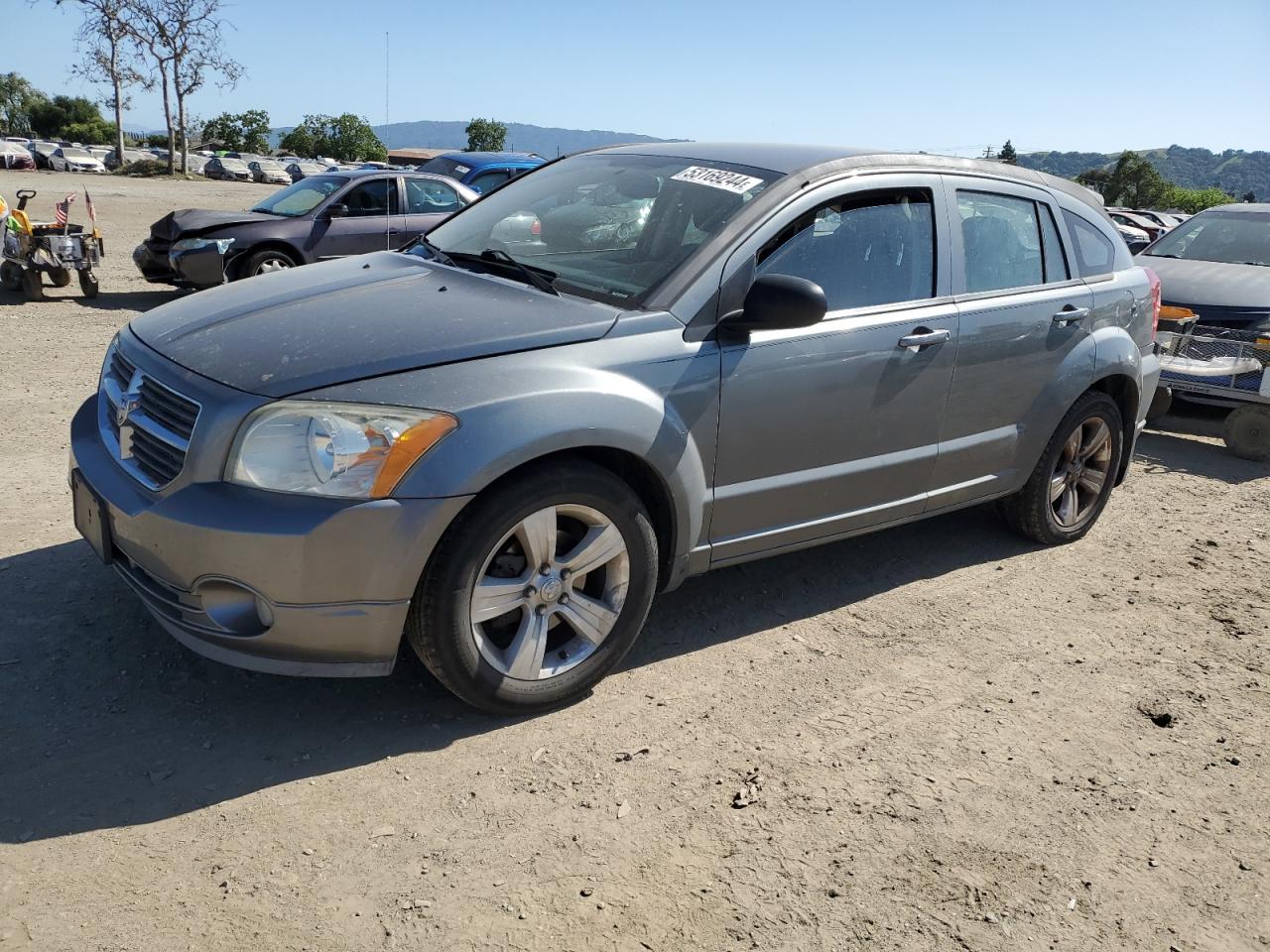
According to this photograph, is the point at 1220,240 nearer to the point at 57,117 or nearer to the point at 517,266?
the point at 517,266

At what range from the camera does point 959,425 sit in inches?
174

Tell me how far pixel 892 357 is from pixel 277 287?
2340 mm

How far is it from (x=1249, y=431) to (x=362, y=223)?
881 cm

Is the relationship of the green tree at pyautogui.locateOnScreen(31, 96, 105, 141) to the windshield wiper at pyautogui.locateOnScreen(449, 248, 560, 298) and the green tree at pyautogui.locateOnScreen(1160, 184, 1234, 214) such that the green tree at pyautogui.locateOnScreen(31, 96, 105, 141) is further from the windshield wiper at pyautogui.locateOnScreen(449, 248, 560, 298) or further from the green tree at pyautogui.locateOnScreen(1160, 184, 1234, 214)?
the windshield wiper at pyautogui.locateOnScreen(449, 248, 560, 298)

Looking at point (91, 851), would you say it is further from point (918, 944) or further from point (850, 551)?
point (850, 551)

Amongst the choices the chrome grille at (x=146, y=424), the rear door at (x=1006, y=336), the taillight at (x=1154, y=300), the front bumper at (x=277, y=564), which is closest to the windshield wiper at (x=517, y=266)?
the front bumper at (x=277, y=564)

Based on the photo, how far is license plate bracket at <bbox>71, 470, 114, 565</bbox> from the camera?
327cm

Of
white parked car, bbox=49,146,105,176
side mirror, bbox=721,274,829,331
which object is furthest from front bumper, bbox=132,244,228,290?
white parked car, bbox=49,146,105,176

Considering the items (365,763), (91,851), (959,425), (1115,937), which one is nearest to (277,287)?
(365,763)

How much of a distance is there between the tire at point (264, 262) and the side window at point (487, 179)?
3.20 metres

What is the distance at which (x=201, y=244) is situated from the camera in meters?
11.1

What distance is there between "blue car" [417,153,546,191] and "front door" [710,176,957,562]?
10.1 meters

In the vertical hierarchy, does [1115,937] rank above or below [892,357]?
below

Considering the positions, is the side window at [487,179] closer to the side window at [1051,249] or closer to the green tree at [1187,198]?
the side window at [1051,249]
